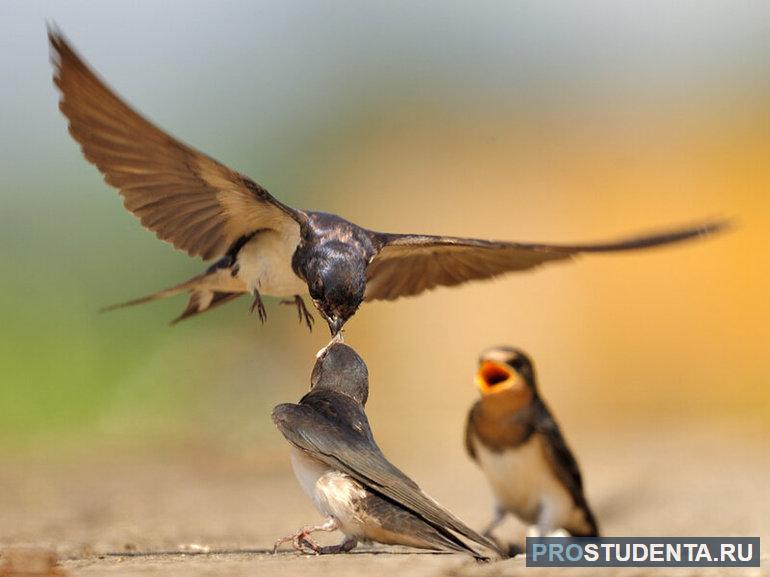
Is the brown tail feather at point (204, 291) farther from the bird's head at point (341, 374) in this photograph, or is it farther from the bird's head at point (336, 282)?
the bird's head at point (341, 374)

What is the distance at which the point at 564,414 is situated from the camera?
11844 mm

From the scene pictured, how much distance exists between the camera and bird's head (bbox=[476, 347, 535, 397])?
5.91 m

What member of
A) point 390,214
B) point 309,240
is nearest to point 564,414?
point 390,214

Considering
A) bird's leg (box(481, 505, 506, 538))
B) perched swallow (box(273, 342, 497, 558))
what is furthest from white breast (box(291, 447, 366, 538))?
bird's leg (box(481, 505, 506, 538))

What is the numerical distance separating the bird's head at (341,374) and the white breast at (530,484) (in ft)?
6.79

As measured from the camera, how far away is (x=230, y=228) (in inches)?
187

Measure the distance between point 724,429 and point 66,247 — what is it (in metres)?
5.56

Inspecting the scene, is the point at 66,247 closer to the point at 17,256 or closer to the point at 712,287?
the point at 17,256

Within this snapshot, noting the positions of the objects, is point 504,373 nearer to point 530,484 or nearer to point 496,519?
point 530,484

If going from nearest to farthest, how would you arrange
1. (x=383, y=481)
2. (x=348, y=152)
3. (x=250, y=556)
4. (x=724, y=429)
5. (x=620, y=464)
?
(x=383, y=481)
(x=250, y=556)
(x=620, y=464)
(x=724, y=429)
(x=348, y=152)

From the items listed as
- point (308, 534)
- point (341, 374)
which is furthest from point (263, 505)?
point (308, 534)

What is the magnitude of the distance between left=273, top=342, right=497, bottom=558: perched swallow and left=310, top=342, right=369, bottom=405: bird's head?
6.2 inches

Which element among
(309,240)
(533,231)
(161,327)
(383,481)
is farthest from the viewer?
(533,231)

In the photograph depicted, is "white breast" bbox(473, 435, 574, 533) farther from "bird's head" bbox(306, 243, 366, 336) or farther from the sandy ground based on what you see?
"bird's head" bbox(306, 243, 366, 336)
